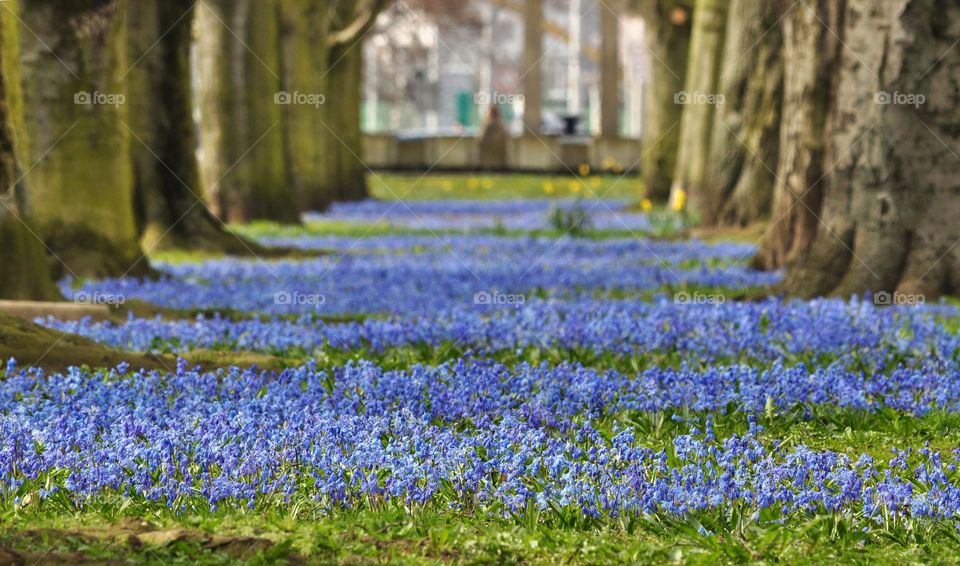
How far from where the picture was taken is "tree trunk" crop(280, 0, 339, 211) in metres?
21.8

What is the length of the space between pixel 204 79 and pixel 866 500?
48.7 feet

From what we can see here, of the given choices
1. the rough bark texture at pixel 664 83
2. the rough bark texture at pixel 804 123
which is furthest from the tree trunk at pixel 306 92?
the rough bark texture at pixel 804 123

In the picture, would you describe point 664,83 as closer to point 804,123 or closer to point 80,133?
point 804,123

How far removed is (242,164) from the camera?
1853 cm

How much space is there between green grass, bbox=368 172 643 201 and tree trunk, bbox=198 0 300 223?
36.4ft

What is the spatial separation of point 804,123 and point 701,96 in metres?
8.34

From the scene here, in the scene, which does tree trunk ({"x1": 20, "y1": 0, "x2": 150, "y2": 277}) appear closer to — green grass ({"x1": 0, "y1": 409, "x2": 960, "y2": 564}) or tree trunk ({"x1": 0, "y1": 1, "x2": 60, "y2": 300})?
tree trunk ({"x1": 0, "y1": 1, "x2": 60, "y2": 300})

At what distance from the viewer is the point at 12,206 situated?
797 centimetres

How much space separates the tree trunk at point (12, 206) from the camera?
26.1 feet

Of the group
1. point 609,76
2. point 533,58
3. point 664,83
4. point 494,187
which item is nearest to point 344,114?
point 664,83

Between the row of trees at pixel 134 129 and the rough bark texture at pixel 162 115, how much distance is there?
12 mm

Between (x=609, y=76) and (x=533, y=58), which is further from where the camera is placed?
(x=609, y=76)

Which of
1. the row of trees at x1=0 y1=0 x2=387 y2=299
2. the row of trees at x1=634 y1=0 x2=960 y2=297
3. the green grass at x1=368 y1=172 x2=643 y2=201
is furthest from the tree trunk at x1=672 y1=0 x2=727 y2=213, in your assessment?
the green grass at x1=368 y1=172 x2=643 y2=201

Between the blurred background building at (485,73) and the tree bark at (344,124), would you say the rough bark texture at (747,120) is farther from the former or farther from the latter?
the blurred background building at (485,73)
